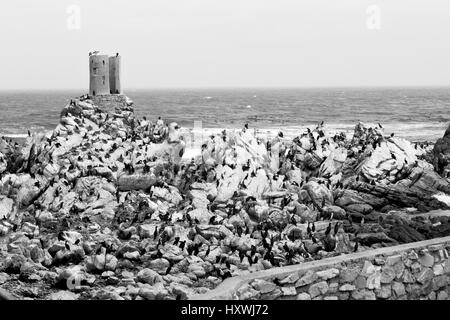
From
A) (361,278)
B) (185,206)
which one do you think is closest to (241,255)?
(185,206)

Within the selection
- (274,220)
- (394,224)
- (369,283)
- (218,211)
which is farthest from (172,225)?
(369,283)

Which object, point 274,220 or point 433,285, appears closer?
point 433,285

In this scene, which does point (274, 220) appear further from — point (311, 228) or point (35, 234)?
point (35, 234)

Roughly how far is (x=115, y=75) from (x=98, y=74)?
8.06ft

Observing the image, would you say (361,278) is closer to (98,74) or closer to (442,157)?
(442,157)

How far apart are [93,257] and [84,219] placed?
6.15m

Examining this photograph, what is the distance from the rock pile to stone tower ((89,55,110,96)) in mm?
4683

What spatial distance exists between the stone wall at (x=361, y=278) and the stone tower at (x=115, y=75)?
36538 millimetres

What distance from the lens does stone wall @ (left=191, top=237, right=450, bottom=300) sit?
543 inches

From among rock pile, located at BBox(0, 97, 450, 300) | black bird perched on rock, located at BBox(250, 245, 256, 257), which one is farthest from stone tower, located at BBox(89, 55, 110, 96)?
black bird perched on rock, located at BBox(250, 245, 256, 257)

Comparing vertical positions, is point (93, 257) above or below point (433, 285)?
below

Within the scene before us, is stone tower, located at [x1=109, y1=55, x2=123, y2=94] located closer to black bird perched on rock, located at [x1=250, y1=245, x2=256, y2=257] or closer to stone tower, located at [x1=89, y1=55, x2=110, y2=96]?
stone tower, located at [x1=89, y1=55, x2=110, y2=96]

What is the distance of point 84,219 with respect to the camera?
29938mm

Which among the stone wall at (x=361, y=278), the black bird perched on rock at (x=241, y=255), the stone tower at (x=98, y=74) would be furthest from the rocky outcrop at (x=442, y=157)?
the stone tower at (x=98, y=74)
